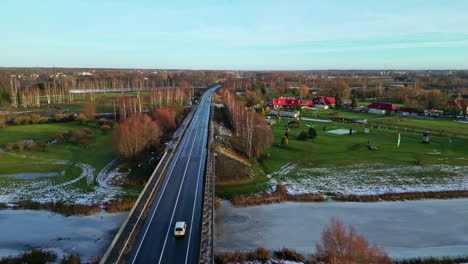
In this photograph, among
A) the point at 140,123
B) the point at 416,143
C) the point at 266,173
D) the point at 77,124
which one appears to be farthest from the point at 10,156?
the point at 416,143

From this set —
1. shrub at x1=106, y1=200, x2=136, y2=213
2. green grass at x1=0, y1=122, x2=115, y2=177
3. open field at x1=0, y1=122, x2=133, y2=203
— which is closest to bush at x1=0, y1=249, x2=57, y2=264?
shrub at x1=106, y1=200, x2=136, y2=213

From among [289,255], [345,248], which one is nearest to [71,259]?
[289,255]

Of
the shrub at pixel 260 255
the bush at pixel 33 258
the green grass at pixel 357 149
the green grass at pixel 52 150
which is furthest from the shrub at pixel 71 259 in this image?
the green grass at pixel 357 149

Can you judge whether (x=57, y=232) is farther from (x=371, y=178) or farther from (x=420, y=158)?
(x=420, y=158)

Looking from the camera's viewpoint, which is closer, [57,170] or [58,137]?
[57,170]

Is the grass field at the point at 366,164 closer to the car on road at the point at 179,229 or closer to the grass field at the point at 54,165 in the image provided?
the car on road at the point at 179,229

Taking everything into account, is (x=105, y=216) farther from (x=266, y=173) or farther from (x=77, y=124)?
(x=77, y=124)
